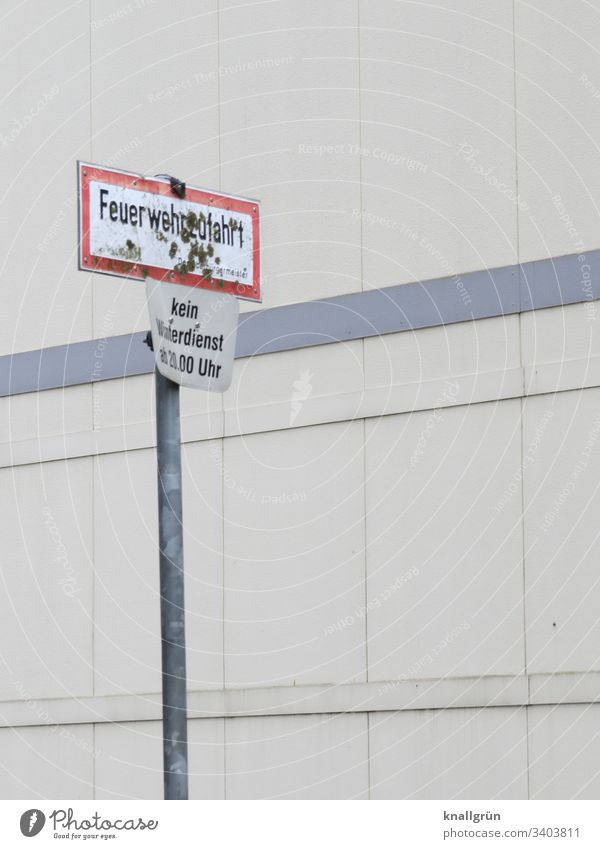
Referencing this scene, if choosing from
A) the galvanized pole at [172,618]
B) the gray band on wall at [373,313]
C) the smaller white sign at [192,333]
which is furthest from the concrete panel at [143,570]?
the galvanized pole at [172,618]

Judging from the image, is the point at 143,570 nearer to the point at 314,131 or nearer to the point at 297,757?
the point at 297,757

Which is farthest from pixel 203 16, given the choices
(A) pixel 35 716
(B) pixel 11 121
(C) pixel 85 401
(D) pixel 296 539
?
(A) pixel 35 716

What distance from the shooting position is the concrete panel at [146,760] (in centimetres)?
1525

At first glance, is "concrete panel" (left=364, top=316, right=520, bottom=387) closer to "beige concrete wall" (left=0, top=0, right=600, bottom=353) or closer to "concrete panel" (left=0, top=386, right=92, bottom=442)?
"beige concrete wall" (left=0, top=0, right=600, bottom=353)

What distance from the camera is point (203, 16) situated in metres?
16.1

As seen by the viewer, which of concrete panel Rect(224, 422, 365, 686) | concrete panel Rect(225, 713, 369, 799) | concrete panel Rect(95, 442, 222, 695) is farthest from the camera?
concrete panel Rect(95, 442, 222, 695)

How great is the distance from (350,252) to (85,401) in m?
3.29

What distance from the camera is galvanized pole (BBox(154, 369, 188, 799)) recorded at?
25.7ft

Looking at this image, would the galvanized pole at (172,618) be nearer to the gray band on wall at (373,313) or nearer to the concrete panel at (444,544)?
the concrete panel at (444,544)

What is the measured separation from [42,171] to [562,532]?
22.8ft

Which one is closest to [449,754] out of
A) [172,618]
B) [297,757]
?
[297,757]

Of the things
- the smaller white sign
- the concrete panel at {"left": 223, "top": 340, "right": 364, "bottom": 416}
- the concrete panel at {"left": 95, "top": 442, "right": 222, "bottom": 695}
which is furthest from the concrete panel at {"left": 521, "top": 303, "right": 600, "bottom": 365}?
the smaller white sign

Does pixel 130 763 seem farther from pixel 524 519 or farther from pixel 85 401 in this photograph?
pixel 524 519

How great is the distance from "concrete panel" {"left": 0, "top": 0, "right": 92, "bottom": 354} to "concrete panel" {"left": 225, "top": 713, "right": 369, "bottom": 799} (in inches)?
167
